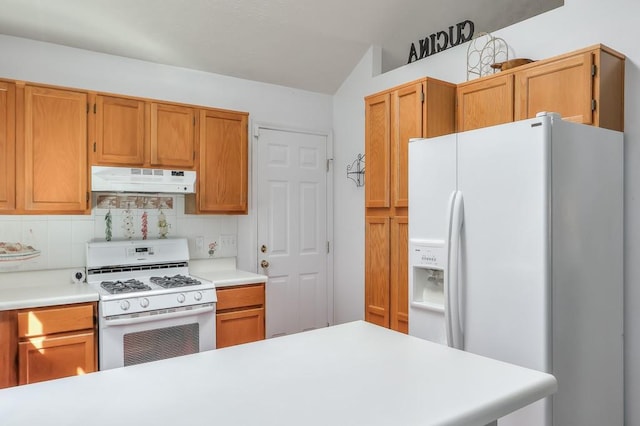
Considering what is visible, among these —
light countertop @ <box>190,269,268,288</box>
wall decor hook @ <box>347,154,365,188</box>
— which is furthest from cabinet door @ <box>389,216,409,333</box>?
wall decor hook @ <box>347,154,365,188</box>

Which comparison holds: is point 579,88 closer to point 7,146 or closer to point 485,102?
point 485,102

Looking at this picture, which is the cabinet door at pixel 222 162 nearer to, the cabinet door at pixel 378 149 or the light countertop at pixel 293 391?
the cabinet door at pixel 378 149

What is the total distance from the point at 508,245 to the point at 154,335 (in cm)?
220

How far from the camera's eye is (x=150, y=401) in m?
1.09

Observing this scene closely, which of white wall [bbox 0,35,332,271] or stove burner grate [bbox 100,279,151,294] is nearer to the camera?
stove burner grate [bbox 100,279,151,294]

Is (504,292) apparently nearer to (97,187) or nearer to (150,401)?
(150,401)

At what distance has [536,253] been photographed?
1.93 metres

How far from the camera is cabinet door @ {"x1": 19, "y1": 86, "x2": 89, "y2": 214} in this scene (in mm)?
2834

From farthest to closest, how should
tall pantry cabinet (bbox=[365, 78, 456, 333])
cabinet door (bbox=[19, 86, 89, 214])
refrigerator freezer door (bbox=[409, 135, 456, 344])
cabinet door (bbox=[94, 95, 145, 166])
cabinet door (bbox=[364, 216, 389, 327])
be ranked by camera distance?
cabinet door (bbox=[364, 216, 389, 327]) → cabinet door (bbox=[94, 95, 145, 166]) → tall pantry cabinet (bbox=[365, 78, 456, 333]) → cabinet door (bbox=[19, 86, 89, 214]) → refrigerator freezer door (bbox=[409, 135, 456, 344])

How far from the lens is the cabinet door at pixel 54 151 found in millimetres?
2834

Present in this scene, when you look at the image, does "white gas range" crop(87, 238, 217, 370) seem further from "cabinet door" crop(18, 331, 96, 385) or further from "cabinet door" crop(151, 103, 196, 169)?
"cabinet door" crop(151, 103, 196, 169)

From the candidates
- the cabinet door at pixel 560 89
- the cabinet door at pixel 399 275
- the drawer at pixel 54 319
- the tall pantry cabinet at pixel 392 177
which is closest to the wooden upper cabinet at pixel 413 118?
the tall pantry cabinet at pixel 392 177

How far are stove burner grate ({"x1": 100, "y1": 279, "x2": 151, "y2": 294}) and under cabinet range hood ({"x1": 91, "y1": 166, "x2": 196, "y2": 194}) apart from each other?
646 mm

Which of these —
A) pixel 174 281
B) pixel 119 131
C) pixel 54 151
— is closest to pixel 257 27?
pixel 119 131
